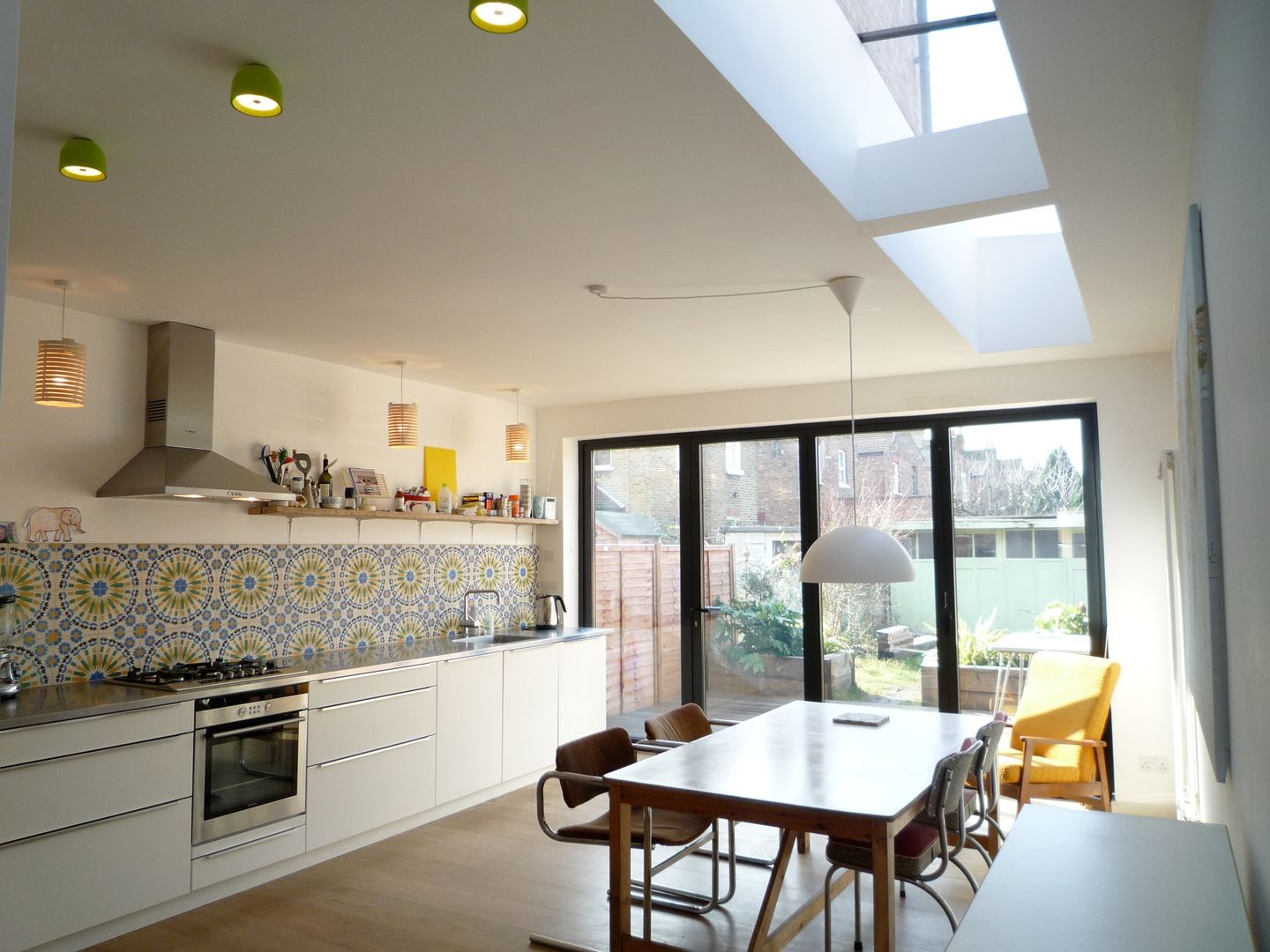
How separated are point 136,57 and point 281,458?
10.6 ft

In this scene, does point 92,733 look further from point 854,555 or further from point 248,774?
point 854,555

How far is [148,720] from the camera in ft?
12.2

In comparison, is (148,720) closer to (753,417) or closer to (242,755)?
(242,755)

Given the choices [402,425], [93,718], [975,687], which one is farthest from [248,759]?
[975,687]

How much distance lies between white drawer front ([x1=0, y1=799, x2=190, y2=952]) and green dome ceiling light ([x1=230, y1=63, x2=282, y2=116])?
2757 mm

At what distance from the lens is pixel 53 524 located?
4078 mm

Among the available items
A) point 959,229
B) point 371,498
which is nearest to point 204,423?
point 371,498

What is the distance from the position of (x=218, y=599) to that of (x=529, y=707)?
6.64ft

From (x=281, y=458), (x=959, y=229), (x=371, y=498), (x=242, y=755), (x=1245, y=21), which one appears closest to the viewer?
(x=1245, y=21)

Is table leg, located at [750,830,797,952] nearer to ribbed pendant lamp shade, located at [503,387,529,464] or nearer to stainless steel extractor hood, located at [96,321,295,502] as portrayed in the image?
stainless steel extractor hood, located at [96,321,295,502]

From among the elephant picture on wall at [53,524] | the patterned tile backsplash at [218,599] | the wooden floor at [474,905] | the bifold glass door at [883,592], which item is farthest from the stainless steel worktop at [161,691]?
the bifold glass door at [883,592]

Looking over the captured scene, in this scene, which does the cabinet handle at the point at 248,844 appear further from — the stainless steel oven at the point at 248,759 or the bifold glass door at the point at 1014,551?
the bifold glass door at the point at 1014,551

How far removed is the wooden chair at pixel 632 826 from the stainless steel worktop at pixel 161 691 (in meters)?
1.49

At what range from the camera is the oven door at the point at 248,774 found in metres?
3.93
